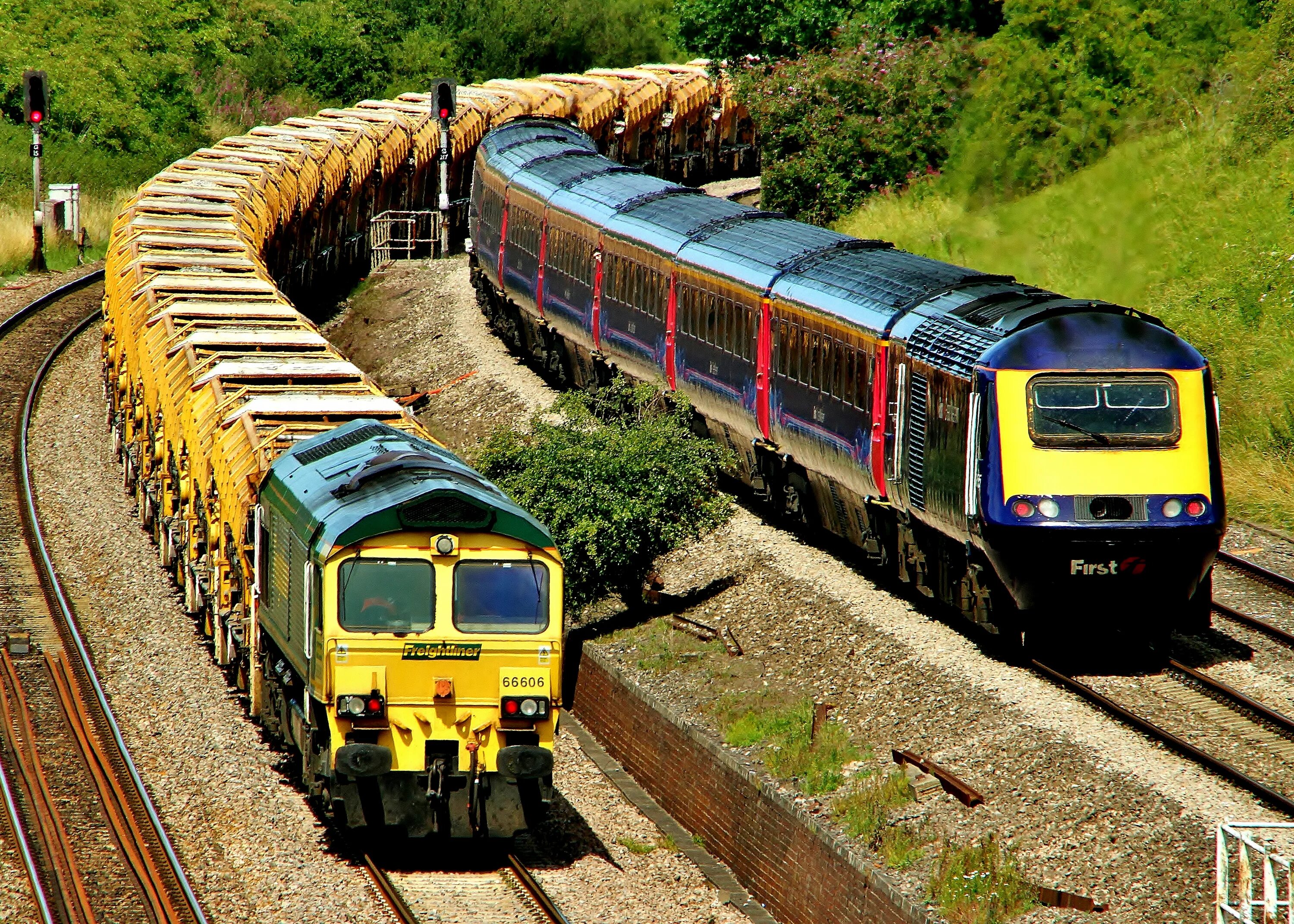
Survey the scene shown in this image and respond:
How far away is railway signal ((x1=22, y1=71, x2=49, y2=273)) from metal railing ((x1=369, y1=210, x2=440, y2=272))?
7.51 meters

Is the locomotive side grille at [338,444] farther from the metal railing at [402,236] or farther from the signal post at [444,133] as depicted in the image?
the metal railing at [402,236]

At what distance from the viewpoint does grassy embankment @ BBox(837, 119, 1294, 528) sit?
2150 centimetres

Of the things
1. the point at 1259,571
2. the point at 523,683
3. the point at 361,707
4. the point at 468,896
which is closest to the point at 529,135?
the point at 1259,571

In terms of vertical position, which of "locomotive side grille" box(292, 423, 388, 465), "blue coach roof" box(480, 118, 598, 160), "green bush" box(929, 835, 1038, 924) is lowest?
"green bush" box(929, 835, 1038, 924)

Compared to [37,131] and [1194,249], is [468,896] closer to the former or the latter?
[1194,249]

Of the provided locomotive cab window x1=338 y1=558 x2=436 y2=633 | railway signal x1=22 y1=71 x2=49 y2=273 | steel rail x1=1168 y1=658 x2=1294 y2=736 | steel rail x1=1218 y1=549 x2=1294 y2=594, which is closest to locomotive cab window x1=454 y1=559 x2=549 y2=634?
locomotive cab window x1=338 y1=558 x2=436 y2=633

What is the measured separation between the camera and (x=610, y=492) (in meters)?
18.8

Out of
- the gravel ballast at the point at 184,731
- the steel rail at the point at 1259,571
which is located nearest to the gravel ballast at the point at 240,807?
the gravel ballast at the point at 184,731

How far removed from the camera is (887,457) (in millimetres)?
17016

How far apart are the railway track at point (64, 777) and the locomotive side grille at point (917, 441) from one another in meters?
7.51

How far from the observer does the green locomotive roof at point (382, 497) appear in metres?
12.9

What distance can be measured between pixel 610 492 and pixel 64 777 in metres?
6.63

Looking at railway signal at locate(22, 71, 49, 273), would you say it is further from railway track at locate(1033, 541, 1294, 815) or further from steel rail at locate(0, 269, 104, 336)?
railway track at locate(1033, 541, 1294, 815)

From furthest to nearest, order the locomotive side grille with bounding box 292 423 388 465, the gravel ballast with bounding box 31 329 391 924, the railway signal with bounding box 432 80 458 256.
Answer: the railway signal with bounding box 432 80 458 256, the locomotive side grille with bounding box 292 423 388 465, the gravel ballast with bounding box 31 329 391 924
